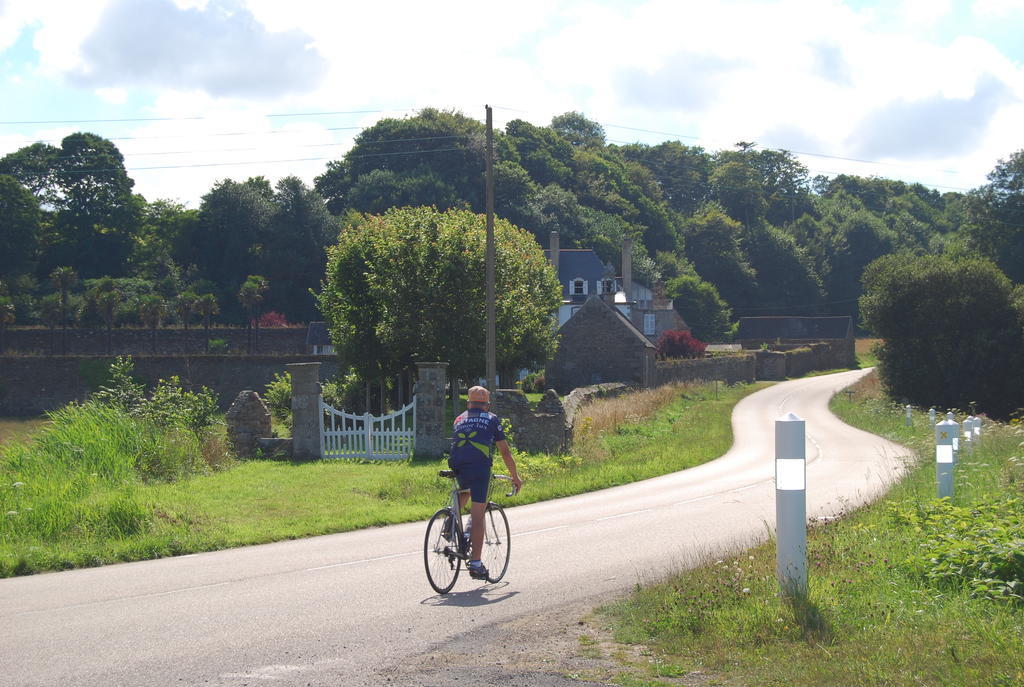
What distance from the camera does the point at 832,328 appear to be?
9819 cm

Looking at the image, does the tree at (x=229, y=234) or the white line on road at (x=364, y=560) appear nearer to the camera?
the white line on road at (x=364, y=560)

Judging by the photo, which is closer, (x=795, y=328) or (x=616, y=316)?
(x=616, y=316)

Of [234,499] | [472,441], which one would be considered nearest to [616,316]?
[234,499]

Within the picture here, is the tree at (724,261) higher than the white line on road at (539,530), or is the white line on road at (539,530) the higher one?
the tree at (724,261)

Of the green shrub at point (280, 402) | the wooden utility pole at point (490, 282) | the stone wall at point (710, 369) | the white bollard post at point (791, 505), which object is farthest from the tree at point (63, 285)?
the white bollard post at point (791, 505)

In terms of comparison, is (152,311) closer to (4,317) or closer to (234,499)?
(4,317)

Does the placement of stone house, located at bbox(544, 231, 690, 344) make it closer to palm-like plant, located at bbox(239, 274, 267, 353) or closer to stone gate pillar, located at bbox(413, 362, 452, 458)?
palm-like plant, located at bbox(239, 274, 267, 353)

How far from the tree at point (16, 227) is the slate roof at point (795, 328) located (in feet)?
214

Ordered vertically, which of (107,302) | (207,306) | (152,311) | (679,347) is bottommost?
(679,347)

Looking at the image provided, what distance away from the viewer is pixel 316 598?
8.53m

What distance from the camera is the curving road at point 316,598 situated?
21.0 feet

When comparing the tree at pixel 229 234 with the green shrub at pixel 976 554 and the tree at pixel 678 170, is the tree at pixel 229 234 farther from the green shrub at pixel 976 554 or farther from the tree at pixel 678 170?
the green shrub at pixel 976 554

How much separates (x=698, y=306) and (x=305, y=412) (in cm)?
7691

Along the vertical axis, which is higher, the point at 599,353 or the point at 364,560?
the point at 599,353
